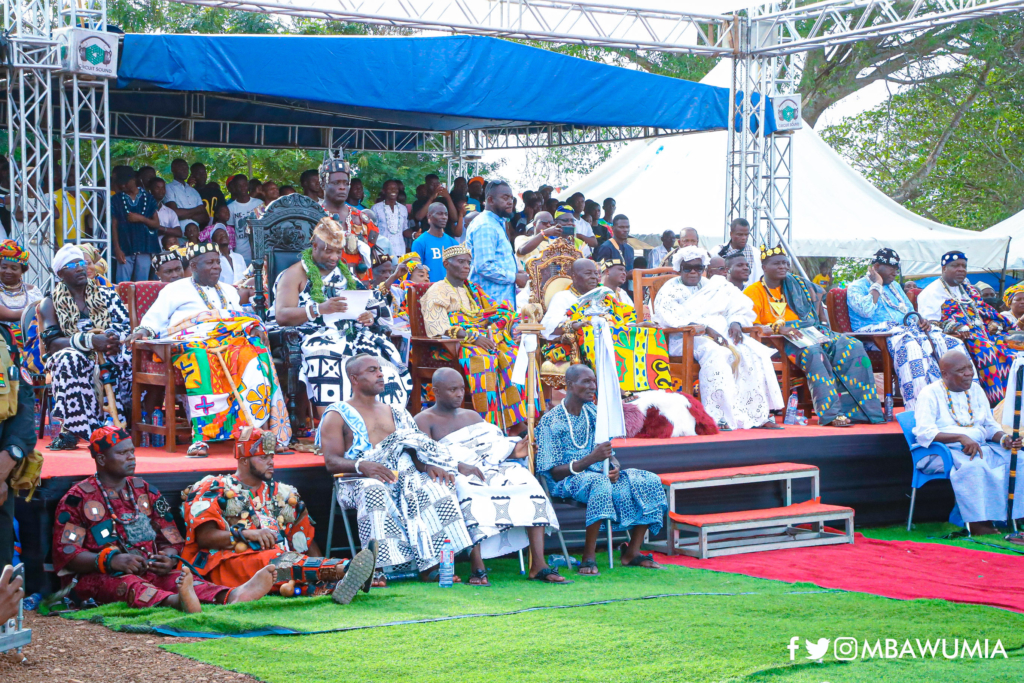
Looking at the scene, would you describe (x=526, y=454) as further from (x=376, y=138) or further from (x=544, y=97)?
(x=376, y=138)

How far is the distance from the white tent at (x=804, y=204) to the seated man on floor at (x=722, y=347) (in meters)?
8.98

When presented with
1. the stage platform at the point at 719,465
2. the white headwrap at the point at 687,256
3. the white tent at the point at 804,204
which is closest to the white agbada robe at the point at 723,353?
→ the white headwrap at the point at 687,256

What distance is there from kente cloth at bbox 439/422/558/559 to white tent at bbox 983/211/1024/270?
13.7 meters

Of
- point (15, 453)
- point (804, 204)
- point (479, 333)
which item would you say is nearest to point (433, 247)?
point (479, 333)

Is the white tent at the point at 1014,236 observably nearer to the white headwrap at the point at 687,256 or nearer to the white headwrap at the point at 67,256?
the white headwrap at the point at 687,256

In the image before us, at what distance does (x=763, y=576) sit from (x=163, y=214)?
7679 millimetres

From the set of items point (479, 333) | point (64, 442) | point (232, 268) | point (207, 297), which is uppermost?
point (232, 268)

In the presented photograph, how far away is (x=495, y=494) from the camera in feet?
23.0

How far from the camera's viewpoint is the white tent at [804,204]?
1859cm

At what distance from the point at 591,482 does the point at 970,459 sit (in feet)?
10.3

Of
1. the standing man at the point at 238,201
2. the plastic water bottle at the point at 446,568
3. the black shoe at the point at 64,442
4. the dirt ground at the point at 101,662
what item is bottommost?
the dirt ground at the point at 101,662

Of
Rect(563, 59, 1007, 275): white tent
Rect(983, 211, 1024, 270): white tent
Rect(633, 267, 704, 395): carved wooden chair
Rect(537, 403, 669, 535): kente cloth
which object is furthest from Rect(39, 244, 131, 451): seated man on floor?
Rect(983, 211, 1024, 270): white tent

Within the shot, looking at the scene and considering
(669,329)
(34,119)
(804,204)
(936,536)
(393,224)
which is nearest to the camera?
(936,536)

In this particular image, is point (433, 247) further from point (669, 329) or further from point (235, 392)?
point (235, 392)
